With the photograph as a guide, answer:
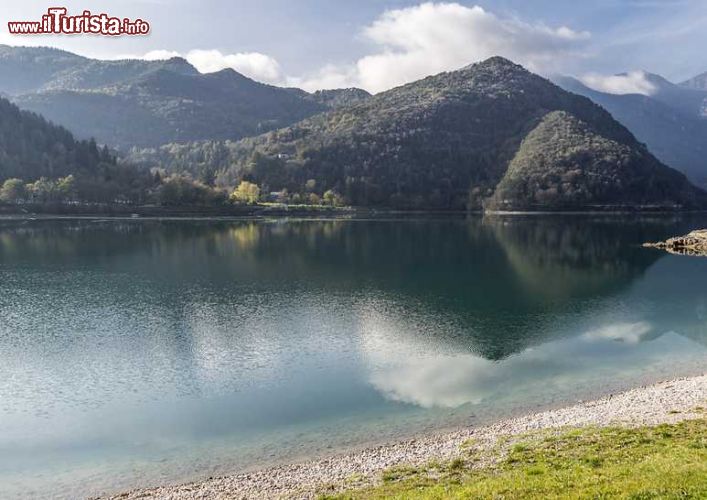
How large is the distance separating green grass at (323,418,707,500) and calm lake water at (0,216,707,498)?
6656 mm

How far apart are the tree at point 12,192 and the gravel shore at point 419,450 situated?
204 m

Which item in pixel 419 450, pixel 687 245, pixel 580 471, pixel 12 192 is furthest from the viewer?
pixel 12 192

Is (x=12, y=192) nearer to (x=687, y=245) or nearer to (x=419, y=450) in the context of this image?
(x=687, y=245)

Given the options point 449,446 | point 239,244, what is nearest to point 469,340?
point 449,446

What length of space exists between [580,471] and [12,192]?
215800mm

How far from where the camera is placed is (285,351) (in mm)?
41031

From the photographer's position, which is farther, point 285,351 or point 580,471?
point 285,351

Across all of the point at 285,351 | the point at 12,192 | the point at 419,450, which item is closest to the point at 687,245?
the point at 285,351

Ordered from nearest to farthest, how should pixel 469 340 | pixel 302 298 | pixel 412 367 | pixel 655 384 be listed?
pixel 655 384, pixel 412 367, pixel 469 340, pixel 302 298

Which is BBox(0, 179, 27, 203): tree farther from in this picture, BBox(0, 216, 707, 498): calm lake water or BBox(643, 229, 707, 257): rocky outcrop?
BBox(643, 229, 707, 257): rocky outcrop

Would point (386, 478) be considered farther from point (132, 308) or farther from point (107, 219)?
point (107, 219)

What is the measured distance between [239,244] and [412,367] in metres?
85.5

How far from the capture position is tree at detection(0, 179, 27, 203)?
19125 centimetres

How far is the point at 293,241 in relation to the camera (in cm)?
12656
